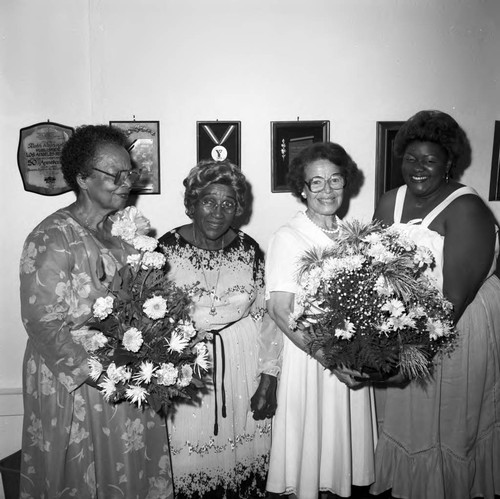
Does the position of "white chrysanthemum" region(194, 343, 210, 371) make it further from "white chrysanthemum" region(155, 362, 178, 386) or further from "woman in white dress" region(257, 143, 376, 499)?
"woman in white dress" region(257, 143, 376, 499)

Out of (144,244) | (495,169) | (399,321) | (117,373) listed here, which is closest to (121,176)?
(144,244)

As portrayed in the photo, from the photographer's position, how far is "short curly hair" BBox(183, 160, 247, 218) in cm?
283

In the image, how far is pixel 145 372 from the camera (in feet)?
6.27

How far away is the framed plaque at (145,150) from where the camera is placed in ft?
11.9

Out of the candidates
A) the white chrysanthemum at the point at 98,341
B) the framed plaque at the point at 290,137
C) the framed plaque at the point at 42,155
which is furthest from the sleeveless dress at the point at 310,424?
the framed plaque at the point at 42,155

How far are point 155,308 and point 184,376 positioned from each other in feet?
1.04

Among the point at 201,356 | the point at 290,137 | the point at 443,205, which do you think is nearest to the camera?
the point at 201,356

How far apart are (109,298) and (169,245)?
38.2 inches

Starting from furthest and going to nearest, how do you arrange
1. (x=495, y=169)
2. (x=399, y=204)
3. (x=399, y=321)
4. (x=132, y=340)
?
(x=495, y=169)
(x=399, y=204)
(x=399, y=321)
(x=132, y=340)

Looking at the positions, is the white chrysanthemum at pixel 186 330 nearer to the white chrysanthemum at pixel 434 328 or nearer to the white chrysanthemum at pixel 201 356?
the white chrysanthemum at pixel 201 356

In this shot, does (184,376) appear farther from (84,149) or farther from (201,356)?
(84,149)

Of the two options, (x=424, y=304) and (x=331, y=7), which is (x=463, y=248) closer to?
(x=424, y=304)

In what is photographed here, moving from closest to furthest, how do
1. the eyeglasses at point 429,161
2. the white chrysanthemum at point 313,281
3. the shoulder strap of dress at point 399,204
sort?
the white chrysanthemum at point 313,281 → the eyeglasses at point 429,161 → the shoulder strap of dress at point 399,204

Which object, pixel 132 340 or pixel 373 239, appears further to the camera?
pixel 373 239
